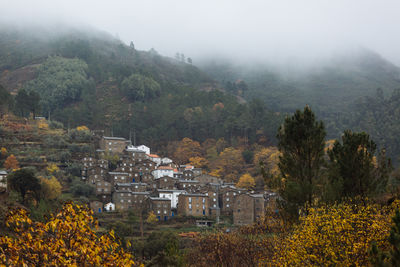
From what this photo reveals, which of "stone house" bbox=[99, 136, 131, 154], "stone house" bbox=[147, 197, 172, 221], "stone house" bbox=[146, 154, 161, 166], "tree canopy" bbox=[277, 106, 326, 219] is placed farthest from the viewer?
"stone house" bbox=[146, 154, 161, 166]

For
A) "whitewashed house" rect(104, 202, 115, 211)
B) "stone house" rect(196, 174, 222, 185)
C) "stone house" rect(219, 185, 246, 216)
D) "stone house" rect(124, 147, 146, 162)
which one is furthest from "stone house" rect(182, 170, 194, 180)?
"whitewashed house" rect(104, 202, 115, 211)

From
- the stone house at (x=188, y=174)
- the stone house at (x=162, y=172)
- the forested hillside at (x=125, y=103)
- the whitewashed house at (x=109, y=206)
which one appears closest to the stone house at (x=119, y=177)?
the stone house at (x=162, y=172)

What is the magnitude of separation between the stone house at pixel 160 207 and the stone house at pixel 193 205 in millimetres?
2513

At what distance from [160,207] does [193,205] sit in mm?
5696

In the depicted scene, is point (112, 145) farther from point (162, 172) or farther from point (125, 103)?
point (125, 103)

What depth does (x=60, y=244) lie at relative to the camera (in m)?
10.7

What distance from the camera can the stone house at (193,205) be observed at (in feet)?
261

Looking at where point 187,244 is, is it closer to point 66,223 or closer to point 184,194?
point 184,194

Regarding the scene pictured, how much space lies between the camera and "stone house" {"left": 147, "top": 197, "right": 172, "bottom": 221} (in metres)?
77.6

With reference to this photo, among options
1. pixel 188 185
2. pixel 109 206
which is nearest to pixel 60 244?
pixel 109 206

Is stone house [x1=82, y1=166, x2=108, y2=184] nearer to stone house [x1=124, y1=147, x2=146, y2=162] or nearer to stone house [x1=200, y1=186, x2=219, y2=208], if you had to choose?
stone house [x1=124, y1=147, x2=146, y2=162]

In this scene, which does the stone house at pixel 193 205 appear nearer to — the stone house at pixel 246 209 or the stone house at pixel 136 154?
the stone house at pixel 246 209

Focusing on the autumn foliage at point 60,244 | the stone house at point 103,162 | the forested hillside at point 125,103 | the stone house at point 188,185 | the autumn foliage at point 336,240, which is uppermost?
the forested hillside at point 125,103

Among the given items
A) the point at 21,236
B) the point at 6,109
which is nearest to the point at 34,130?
the point at 6,109
